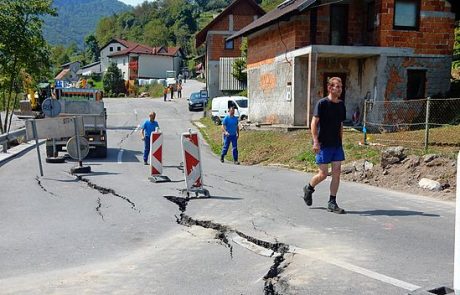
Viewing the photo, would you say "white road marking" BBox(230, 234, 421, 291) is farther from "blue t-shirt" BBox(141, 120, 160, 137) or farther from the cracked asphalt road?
"blue t-shirt" BBox(141, 120, 160, 137)

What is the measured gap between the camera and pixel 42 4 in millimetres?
26797

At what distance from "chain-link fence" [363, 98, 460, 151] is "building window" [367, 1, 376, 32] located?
140 inches

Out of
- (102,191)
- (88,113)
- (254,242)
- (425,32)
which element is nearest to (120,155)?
(88,113)

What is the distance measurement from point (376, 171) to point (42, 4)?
2151 centimetres

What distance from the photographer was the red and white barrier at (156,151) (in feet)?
38.7

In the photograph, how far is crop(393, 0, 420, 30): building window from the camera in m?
21.8

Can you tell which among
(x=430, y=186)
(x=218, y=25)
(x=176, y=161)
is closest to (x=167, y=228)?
(x=430, y=186)

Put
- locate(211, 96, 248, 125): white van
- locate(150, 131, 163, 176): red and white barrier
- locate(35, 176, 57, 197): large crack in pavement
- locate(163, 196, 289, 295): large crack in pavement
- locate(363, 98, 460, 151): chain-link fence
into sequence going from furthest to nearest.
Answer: locate(211, 96, 248, 125): white van, locate(363, 98, 460, 151): chain-link fence, locate(150, 131, 163, 176): red and white barrier, locate(35, 176, 57, 197): large crack in pavement, locate(163, 196, 289, 295): large crack in pavement

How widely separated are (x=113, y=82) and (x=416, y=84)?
5772cm

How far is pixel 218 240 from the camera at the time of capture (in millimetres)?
6652

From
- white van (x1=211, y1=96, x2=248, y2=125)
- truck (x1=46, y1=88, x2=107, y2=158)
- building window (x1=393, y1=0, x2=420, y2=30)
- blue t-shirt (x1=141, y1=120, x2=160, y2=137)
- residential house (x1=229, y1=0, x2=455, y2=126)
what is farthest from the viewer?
white van (x1=211, y1=96, x2=248, y2=125)

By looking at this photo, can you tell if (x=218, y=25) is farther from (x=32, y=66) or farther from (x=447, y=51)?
(x=447, y=51)

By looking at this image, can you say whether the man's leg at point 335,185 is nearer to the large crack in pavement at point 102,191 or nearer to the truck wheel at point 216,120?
the large crack in pavement at point 102,191

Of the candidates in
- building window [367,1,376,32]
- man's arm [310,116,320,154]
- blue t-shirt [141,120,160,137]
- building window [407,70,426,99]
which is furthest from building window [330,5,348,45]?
man's arm [310,116,320,154]
